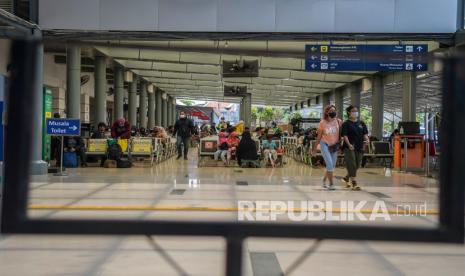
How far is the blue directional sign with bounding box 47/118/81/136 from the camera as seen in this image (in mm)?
13016

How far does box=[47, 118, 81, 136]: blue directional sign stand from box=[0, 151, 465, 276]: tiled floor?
106 cm

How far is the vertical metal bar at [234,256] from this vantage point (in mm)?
1942

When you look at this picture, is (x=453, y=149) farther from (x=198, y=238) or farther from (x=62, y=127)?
(x=62, y=127)

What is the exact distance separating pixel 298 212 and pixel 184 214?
1.60 m

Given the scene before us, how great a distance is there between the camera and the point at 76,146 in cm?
1614

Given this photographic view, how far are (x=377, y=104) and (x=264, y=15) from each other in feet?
49.8

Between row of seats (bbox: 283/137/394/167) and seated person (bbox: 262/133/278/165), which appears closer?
seated person (bbox: 262/133/278/165)

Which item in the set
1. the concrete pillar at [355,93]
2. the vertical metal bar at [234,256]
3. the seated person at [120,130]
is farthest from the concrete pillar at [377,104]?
the vertical metal bar at [234,256]

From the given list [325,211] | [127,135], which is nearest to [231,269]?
[325,211]

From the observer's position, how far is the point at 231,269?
2.01 m

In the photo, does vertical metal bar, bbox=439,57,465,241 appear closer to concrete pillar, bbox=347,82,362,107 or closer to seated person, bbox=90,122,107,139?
seated person, bbox=90,122,107,139

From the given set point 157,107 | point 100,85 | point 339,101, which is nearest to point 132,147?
point 100,85

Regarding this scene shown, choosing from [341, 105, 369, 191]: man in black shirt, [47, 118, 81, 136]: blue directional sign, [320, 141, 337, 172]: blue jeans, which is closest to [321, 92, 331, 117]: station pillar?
[47, 118, 81, 136]: blue directional sign

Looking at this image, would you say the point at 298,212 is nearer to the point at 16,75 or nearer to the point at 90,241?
the point at 90,241
